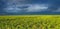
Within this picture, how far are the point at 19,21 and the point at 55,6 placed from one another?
41 centimetres

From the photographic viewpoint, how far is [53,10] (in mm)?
1263

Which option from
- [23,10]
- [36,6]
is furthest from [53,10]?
[23,10]

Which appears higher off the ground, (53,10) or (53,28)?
(53,10)

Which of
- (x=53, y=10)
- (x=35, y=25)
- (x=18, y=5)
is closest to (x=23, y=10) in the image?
(x=18, y=5)

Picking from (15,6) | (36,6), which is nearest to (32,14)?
(36,6)

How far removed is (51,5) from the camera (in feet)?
4.17

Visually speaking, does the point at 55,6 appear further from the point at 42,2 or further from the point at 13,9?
the point at 13,9

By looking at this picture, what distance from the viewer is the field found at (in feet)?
4.10

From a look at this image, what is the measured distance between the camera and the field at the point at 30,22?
A: 125 cm

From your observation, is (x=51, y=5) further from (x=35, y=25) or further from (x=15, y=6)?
(x=15, y=6)

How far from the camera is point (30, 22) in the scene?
1.27 m

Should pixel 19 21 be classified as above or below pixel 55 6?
below

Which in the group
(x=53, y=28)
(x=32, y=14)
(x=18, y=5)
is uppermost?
(x=18, y=5)

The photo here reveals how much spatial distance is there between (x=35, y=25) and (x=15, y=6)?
29cm
